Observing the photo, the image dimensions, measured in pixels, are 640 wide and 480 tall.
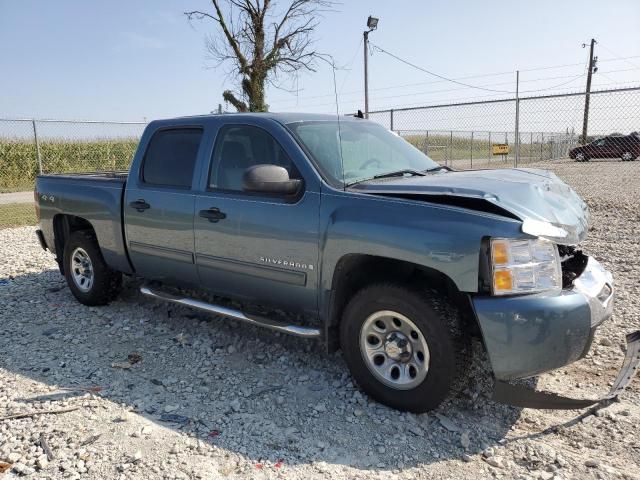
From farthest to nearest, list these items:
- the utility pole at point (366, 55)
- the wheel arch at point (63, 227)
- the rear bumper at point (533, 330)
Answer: the utility pole at point (366, 55) → the wheel arch at point (63, 227) → the rear bumper at point (533, 330)

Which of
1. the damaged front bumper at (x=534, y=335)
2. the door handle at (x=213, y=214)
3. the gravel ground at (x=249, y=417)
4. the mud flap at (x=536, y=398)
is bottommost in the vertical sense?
the gravel ground at (x=249, y=417)

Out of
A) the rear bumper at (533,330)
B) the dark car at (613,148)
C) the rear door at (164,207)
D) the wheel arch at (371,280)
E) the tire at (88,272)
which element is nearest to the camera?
the rear bumper at (533,330)

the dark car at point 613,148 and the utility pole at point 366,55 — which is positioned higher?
the utility pole at point 366,55

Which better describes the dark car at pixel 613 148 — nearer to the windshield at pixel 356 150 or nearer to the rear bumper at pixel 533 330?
the windshield at pixel 356 150

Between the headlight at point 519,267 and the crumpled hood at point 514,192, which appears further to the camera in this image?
the crumpled hood at point 514,192

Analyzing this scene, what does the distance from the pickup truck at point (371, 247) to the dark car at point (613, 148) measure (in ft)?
47.9

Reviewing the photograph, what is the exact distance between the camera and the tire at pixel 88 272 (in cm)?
516

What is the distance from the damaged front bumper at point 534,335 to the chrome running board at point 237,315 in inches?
45.2

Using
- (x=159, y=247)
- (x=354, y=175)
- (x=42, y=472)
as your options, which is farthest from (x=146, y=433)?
(x=354, y=175)

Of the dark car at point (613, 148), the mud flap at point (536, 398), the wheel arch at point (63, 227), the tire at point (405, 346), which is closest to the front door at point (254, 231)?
the tire at point (405, 346)

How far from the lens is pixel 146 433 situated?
3.07 m

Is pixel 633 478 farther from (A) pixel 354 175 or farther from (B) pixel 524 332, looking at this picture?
(A) pixel 354 175

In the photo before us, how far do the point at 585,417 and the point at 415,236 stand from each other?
1506 millimetres

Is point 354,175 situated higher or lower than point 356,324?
higher
